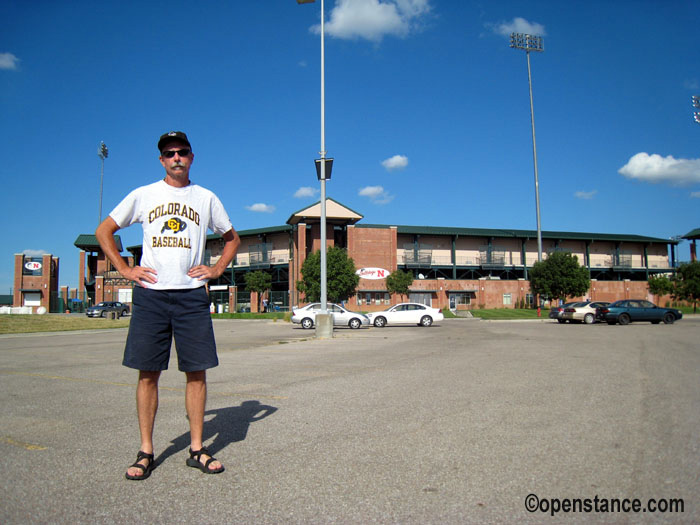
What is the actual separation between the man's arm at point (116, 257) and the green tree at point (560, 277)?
52.9m

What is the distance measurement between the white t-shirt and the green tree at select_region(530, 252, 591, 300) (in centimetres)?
5270

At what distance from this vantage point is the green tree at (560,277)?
5131 centimetres

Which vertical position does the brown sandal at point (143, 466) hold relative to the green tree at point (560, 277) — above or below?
below

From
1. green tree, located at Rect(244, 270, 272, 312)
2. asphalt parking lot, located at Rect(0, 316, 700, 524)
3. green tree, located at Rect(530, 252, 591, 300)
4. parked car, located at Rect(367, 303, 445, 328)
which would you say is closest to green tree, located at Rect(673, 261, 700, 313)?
green tree, located at Rect(530, 252, 591, 300)

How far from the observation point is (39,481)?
3049 mm

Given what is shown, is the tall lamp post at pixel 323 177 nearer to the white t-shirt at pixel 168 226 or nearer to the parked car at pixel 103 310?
the white t-shirt at pixel 168 226

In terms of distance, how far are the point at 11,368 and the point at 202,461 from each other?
751 centimetres

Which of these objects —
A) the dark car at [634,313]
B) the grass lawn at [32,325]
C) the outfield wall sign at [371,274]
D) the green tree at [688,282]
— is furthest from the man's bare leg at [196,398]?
the green tree at [688,282]

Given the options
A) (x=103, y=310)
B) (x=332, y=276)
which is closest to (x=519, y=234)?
(x=332, y=276)

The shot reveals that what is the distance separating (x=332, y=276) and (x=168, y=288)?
45915 millimetres

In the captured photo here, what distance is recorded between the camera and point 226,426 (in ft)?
14.6

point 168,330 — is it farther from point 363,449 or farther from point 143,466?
point 363,449

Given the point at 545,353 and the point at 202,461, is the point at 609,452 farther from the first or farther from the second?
the point at 545,353

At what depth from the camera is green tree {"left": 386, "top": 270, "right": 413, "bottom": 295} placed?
174 feet
